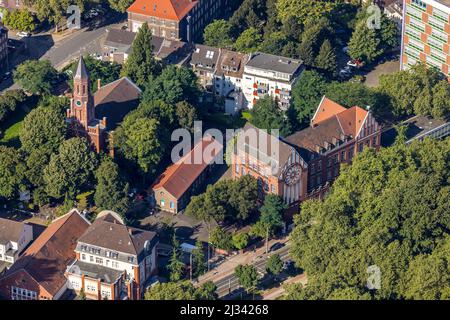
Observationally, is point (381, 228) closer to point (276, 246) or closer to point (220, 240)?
→ point (276, 246)

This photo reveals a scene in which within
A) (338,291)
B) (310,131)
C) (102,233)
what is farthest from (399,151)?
(102,233)

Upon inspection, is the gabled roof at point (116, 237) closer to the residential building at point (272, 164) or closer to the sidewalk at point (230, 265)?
the sidewalk at point (230, 265)

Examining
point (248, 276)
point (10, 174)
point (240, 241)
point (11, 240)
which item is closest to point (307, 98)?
point (240, 241)

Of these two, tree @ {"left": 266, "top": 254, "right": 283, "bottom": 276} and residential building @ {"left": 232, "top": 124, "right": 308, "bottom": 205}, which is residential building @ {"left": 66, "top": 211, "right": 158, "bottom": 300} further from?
residential building @ {"left": 232, "top": 124, "right": 308, "bottom": 205}

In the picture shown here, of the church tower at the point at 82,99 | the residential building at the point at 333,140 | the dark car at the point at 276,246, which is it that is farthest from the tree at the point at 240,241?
the church tower at the point at 82,99

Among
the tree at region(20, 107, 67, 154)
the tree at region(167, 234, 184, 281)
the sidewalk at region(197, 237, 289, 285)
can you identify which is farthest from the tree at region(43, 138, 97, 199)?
the sidewalk at region(197, 237, 289, 285)
